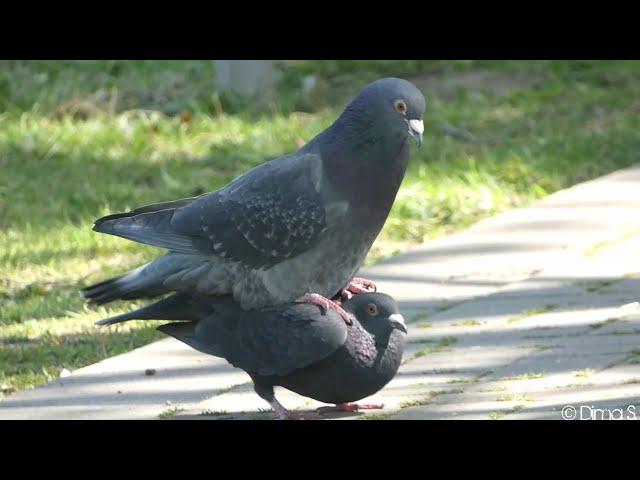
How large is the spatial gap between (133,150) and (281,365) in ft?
14.2

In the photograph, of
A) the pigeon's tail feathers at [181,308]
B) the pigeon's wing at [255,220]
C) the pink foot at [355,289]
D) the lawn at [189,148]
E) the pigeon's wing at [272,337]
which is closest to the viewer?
the pigeon's wing at [272,337]

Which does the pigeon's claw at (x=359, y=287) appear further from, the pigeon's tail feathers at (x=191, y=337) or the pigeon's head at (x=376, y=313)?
the pigeon's tail feathers at (x=191, y=337)

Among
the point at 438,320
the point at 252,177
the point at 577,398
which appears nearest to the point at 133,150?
the point at 438,320

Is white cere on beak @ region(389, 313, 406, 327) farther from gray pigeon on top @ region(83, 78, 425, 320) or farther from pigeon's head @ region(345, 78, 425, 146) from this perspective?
pigeon's head @ region(345, 78, 425, 146)

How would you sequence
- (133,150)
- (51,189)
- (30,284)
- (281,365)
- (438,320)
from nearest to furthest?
1. (281,365)
2. (438,320)
3. (30,284)
4. (51,189)
5. (133,150)

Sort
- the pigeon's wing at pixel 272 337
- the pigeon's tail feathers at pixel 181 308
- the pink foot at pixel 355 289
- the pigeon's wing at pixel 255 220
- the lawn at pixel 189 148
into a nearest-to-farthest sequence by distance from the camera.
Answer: the pigeon's wing at pixel 272 337
the pigeon's wing at pixel 255 220
the pigeon's tail feathers at pixel 181 308
the pink foot at pixel 355 289
the lawn at pixel 189 148

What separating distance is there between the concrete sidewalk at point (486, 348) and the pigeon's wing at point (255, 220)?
22.1 inches

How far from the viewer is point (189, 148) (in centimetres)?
847

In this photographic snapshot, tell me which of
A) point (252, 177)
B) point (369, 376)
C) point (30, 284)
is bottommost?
point (30, 284)

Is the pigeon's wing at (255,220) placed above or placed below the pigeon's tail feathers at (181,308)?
above

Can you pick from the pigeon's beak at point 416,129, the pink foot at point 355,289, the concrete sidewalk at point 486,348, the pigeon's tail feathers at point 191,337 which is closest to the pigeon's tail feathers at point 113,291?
the pigeon's tail feathers at point 191,337

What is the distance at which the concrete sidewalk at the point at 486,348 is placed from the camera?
179 inches

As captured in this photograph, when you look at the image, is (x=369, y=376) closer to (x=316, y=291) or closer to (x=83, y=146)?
(x=316, y=291)

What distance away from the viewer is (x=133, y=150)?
839 centimetres
